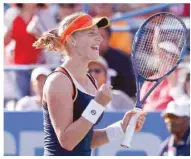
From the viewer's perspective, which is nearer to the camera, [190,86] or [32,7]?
[190,86]

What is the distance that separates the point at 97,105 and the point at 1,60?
2800 millimetres

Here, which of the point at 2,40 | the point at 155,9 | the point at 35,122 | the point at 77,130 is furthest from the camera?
the point at 155,9

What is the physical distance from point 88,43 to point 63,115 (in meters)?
0.41

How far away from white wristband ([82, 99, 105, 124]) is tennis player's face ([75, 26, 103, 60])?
0.79 feet

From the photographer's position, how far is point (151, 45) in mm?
4418

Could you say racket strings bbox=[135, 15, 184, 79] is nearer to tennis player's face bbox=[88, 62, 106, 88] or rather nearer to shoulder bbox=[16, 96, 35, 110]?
tennis player's face bbox=[88, 62, 106, 88]

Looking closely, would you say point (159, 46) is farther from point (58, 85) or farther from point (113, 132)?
point (58, 85)

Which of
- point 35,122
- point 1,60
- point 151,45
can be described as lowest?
point 35,122

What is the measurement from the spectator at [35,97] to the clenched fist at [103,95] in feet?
8.26

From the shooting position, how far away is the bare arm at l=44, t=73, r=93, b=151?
3701 mm

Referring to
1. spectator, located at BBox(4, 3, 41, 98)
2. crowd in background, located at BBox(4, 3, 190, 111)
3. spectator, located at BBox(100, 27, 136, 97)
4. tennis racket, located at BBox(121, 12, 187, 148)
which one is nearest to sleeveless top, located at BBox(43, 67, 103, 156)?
tennis racket, located at BBox(121, 12, 187, 148)

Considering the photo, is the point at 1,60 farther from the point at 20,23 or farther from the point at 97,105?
the point at 97,105

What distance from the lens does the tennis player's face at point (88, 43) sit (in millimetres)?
3863

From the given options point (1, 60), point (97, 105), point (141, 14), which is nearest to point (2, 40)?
point (1, 60)
